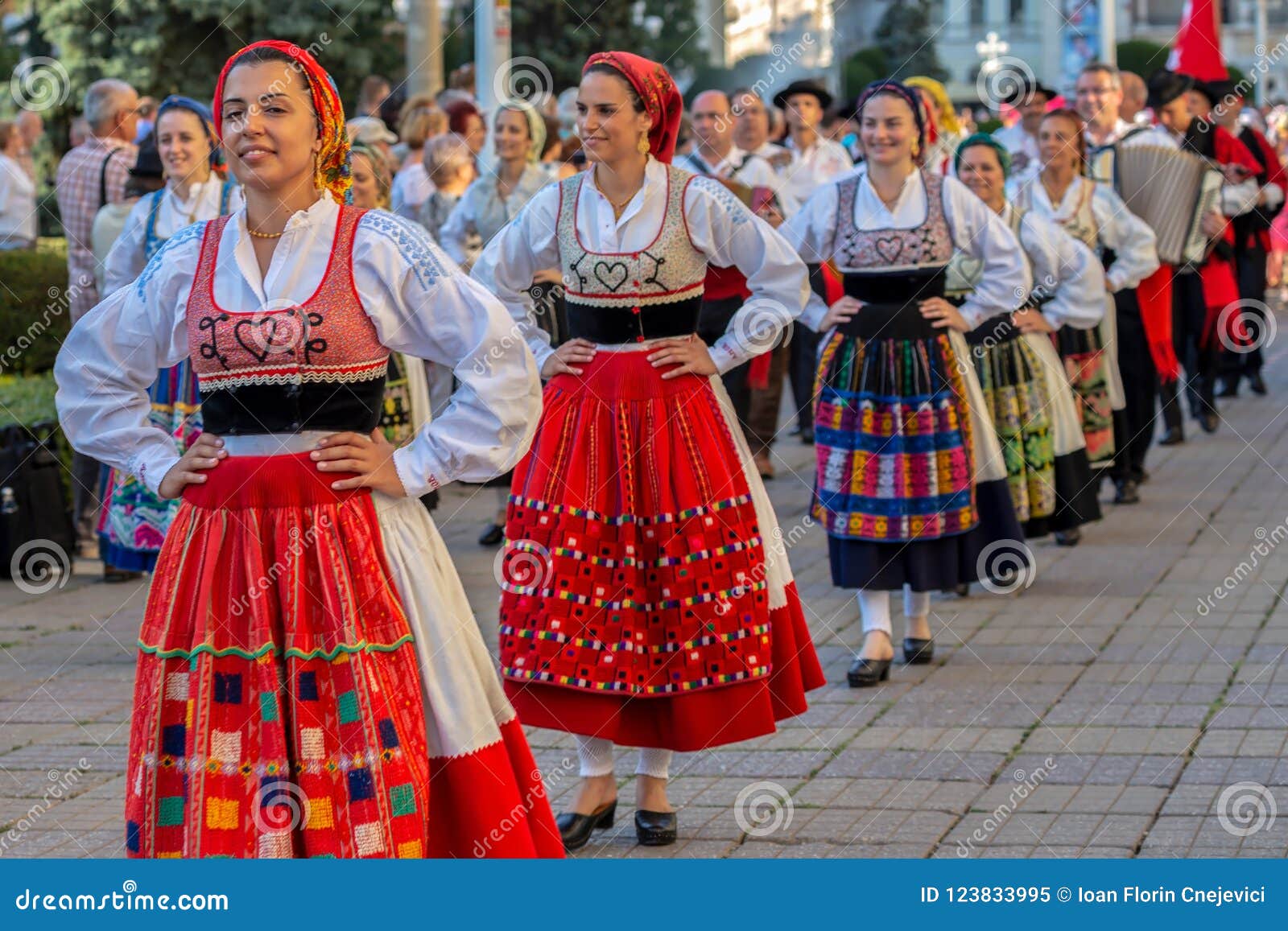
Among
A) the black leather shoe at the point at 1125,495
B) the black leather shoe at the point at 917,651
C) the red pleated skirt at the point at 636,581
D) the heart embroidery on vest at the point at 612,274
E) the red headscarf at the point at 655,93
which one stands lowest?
the black leather shoe at the point at 1125,495

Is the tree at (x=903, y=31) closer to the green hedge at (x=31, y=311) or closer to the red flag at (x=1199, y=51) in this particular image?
the red flag at (x=1199, y=51)

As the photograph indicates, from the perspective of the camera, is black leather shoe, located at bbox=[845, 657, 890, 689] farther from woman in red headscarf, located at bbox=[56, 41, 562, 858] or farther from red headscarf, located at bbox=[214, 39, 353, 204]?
red headscarf, located at bbox=[214, 39, 353, 204]

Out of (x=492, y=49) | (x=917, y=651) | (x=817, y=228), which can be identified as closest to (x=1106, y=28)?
(x=492, y=49)

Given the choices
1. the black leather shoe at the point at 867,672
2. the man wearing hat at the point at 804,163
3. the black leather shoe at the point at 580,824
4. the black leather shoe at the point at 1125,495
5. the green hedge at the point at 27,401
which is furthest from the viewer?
the man wearing hat at the point at 804,163

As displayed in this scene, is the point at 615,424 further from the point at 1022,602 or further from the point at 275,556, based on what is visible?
the point at 1022,602

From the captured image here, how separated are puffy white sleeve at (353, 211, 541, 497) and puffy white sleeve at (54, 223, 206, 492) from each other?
1.18 feet

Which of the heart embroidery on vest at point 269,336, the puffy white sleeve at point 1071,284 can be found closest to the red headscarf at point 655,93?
the heart embroidery on vest at point 269,336

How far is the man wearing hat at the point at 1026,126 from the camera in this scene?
12758 mm

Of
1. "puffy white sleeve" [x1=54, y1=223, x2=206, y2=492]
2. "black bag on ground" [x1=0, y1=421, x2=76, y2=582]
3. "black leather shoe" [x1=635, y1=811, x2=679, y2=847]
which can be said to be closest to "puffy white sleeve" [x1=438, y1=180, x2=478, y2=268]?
"black bag on ground" [x1=0, y1=421, x2=76, y2=582]

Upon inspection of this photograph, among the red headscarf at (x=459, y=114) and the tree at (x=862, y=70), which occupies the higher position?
the red headscarf at (x=459, y=114)

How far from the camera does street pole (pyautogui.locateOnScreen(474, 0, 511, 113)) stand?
14219 millimetres

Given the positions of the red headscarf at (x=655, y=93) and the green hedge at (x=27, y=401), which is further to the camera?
the green hedge at (x=27, y=401)

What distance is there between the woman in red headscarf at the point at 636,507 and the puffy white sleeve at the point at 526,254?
2.7 inches
